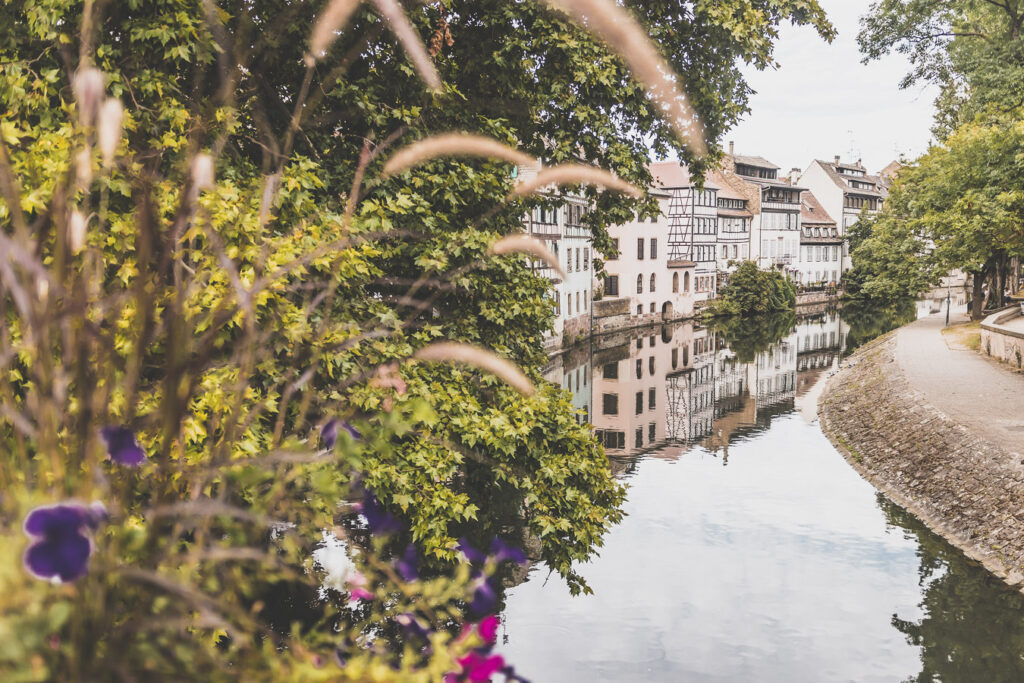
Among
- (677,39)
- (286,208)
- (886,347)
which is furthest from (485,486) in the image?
(886,347)

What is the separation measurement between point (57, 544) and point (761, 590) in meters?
14.5

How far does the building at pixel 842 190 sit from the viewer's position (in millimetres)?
94812

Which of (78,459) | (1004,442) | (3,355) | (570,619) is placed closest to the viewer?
(3,355)

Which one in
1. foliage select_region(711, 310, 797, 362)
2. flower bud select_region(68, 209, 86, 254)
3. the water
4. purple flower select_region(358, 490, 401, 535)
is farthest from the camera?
foliage select_region(711, 310, 797, 362)

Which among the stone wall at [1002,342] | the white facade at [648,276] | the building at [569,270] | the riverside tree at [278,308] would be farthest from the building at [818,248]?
the riverside tree at [278,308]

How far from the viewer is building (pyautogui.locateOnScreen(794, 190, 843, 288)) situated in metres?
85.3

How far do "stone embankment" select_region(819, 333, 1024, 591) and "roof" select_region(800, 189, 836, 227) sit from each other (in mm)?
62124

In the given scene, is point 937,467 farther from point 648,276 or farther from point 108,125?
point 648,276

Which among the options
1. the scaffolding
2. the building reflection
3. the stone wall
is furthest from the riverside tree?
the scaffolding

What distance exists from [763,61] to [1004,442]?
10868mm

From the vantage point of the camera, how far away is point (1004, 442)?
686 inches

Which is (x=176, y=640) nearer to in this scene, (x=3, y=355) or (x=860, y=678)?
(x=3, y=355)

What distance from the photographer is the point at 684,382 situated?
3809cm

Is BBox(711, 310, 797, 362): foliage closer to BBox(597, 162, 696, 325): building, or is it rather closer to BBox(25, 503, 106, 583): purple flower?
BBox(597, 162, 696, 325): building
